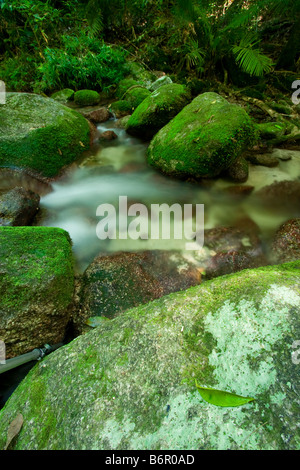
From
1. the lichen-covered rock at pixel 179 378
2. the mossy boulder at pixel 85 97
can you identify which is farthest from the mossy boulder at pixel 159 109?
the lichen-covered rock at pixel 179 378

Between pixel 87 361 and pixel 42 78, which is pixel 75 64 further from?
pixel 87 361

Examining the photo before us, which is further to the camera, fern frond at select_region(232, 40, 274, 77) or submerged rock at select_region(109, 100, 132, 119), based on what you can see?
submerged rock at select_region(109, 100, 132, 119)

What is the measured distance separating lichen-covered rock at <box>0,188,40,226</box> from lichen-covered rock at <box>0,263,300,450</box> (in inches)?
77.8

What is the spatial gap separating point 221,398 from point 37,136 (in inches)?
161

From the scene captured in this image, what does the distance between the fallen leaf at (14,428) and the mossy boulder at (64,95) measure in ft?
23.0

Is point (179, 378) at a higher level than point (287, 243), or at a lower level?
higher

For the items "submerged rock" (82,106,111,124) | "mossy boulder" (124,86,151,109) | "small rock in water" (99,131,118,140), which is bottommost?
"small rock in water" (99,131,118,140)

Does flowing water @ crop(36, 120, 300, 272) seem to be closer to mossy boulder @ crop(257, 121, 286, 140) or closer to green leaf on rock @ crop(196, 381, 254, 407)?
mossy boulder @ crop(257, 121, 286, 140)

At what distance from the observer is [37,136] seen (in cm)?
368

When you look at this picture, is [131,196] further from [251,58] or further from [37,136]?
[251,58]

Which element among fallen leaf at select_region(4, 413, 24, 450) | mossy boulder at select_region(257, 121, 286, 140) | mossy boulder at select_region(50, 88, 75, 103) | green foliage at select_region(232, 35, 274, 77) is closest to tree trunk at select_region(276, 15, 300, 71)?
green foliage at select_region(232, 35, 274, 77)

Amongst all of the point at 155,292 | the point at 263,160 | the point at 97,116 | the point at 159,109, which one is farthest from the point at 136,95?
the point at 155,292

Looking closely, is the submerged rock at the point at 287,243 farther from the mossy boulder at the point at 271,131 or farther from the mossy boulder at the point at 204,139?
the mossy boulder at the point at 271,131

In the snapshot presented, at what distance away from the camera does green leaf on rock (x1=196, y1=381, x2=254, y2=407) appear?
902 millimetres
